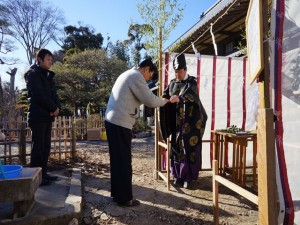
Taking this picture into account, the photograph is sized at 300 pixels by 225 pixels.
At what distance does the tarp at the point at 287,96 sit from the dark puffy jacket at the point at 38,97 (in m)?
3.03

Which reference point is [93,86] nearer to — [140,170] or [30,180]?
[140,170]

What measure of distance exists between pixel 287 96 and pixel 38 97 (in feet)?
10.3

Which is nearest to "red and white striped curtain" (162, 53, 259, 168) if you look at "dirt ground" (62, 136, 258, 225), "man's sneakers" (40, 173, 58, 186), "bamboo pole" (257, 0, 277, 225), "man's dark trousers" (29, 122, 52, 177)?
"dirt ground" (62, 136, 258, 225)

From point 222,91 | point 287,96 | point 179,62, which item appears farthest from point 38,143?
point 287,96

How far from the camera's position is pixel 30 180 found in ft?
8.67

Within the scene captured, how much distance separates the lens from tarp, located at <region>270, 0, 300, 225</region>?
1.59 metres

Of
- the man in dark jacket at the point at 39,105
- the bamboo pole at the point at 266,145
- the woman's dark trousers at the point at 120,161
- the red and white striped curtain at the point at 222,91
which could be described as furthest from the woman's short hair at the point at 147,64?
the bamboo pole at the point at 266,145

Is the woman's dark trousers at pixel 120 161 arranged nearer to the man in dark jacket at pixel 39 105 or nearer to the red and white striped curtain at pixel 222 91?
the man in dark jacket at pixel 39 105

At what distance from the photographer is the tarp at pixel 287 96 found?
5.21 feet

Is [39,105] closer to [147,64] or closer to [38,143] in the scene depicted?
[38,143]

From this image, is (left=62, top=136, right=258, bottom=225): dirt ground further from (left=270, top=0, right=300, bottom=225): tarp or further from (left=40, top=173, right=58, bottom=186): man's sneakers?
(left=270, top=0, right=300, bottom=225): tarp

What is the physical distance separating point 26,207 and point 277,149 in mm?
2294

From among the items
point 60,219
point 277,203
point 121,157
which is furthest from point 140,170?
point 277,203

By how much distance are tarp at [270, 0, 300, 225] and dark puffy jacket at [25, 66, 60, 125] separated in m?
3.03
